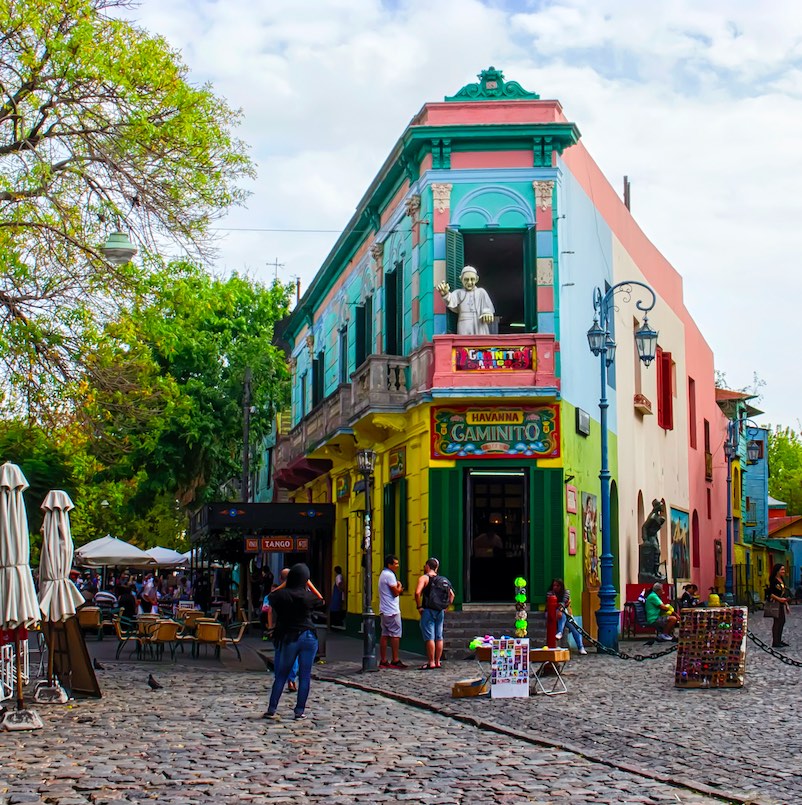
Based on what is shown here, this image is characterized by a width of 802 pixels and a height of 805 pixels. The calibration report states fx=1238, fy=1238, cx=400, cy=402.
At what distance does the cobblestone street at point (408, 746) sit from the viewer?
812 cm

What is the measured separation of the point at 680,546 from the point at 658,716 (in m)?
21.6

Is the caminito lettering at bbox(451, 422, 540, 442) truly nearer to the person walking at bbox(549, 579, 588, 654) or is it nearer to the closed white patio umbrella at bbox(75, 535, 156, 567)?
the person walking at bbox(549, 579, 588, 654)

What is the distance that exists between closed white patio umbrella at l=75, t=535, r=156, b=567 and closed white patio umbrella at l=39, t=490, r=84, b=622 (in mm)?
16658

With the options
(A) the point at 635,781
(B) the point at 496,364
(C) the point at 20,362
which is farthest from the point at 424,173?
(A) the point at 635,781

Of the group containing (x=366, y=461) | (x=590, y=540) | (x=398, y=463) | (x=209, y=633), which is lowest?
(x=209, y=633)

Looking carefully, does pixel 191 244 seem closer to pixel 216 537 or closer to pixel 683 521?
pixel 216 537

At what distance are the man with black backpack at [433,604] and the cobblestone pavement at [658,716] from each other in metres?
0.33

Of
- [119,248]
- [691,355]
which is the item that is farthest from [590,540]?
[691,355]

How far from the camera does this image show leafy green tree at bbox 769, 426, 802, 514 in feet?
254

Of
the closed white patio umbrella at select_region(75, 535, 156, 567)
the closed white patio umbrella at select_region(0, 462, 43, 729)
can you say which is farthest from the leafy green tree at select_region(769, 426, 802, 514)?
the closed white patio umbrella at select_region(0, 462, 43, 729)

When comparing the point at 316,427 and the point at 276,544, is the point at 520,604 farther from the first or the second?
the point at 316,427

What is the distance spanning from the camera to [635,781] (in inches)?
334

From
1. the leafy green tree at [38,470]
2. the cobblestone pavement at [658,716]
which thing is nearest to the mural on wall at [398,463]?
the cobblestone pavement at [658,716]

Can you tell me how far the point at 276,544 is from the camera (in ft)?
84.7
